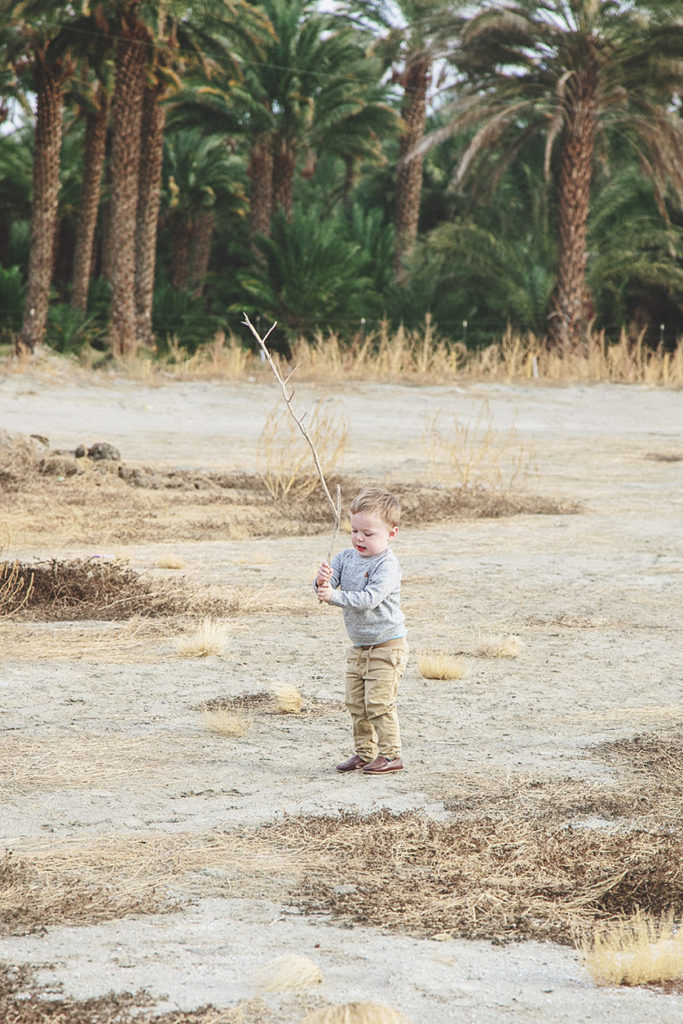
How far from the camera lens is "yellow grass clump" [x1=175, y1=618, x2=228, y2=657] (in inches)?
241

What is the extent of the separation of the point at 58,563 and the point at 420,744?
3448mm

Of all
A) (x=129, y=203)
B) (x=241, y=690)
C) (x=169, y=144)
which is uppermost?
(x=169, y=144)

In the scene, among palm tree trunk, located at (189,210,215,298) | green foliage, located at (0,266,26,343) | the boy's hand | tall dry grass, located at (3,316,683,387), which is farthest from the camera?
palm tree trunk, located at (189,210,215,298)

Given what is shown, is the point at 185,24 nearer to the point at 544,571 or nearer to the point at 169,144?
the point at 169,144

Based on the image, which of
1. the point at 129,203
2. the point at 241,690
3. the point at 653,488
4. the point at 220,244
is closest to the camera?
the point at 241,690

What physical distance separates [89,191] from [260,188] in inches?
146

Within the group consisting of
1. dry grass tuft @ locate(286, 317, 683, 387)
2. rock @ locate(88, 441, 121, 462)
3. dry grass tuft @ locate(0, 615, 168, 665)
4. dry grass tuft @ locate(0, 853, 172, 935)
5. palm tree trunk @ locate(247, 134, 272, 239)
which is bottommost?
dry grass tuft @ locate(0, 615, 168, 665)

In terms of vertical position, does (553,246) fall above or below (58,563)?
above

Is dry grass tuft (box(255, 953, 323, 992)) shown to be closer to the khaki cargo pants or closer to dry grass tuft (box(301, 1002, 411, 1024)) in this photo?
dry grass tuft (box(301, 1002, 411, 1024))

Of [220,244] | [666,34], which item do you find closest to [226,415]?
[666,34]

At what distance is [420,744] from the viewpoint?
487 cm

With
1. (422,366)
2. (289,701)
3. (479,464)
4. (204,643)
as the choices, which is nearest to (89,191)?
(422,366)

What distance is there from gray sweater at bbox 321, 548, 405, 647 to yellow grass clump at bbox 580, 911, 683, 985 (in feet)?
5.18

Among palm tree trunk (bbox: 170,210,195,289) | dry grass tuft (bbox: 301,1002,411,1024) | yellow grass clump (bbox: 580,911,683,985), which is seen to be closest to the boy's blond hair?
yellow grass clump (bbox: 580,911,683,985)
